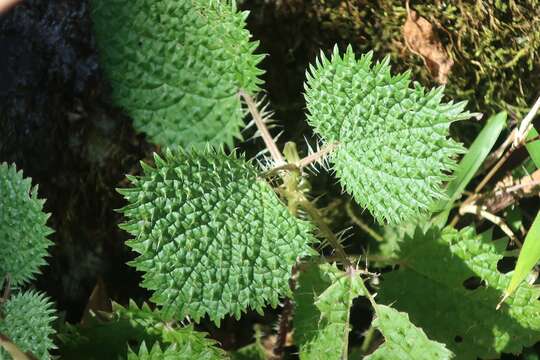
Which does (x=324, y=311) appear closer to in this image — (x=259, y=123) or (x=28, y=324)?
(x=259, y=123)

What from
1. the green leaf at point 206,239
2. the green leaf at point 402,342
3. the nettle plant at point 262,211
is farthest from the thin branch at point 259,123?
the green leaf at point 402,342

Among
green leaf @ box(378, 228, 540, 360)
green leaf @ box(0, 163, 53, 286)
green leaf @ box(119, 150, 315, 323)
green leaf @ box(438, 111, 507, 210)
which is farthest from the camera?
green leaf @ box(438, 111, 507, 210)

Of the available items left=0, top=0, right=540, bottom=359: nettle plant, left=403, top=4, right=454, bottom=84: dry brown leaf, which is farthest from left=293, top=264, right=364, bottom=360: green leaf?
left=403, top=4, right=454, bottom=84: dry brown leaf

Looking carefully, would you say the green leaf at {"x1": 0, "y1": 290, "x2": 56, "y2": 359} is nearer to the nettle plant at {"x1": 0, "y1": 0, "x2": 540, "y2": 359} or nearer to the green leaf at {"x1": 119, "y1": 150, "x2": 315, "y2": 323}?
the nettle plant at {"x1": 0, "y1": 0, "x2": 540, "y2": 359}

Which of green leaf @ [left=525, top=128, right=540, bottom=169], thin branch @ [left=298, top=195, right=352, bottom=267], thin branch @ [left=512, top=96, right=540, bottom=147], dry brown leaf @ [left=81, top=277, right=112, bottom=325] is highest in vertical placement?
thin branch @ [left=512, top=96, right=540, bottom=147]

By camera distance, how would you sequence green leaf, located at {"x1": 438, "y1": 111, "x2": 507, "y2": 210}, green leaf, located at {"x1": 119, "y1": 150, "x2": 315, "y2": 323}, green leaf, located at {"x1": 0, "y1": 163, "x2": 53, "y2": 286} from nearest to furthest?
green leaf, located at {"x1": 119, "y1": 150, "x2": 315, "y2": 323} → green leaf, located at {"x1": 0, "y1": 163, "x2": 53, "y2": 286} → green leaf, located at {"x1": 438, "y1": 111, "x2": 507, "y2": 210}

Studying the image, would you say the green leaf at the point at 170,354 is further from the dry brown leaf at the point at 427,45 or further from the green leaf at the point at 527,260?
the dry brown leaf at the point at 427,45

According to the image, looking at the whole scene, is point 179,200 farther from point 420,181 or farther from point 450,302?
point 450,302
